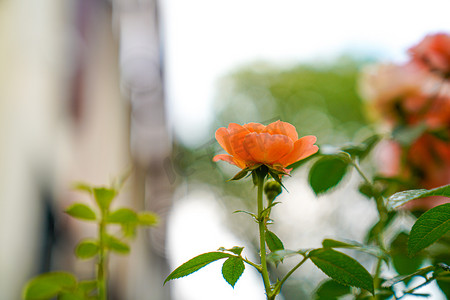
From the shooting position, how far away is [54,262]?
3.89ft

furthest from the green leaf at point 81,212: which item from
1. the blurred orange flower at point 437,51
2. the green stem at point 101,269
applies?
the blurred orange flower at point 437,51

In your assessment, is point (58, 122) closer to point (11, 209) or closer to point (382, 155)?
point (11, 209)

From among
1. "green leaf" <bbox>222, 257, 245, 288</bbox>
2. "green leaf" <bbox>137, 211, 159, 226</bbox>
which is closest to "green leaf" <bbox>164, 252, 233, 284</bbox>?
"green leaf" <bbox>222, 257, 245, 288</bbox>

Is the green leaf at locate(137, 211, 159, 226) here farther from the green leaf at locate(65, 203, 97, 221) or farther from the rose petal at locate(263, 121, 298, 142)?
the rose petal at locate(263, 121, 298, 142)

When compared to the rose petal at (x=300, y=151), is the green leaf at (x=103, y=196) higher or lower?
lower

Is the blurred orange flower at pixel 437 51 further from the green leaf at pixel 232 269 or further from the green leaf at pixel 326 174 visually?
the green leaf at pixel 232 269

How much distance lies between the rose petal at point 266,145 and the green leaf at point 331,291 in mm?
135

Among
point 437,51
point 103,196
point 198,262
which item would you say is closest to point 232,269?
point 198,262

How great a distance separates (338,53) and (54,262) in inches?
196

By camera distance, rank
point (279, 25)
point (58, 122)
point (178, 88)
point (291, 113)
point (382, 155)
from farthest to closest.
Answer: point (291, 113)
point (279, 25)
point (178, 88)
point (58, 122)
point (382, 155)

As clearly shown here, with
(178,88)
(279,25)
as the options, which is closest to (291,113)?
(279,25)

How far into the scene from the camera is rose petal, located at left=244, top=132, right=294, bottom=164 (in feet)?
0.67

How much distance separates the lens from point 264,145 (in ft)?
0.67

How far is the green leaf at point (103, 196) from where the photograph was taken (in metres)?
0.28
